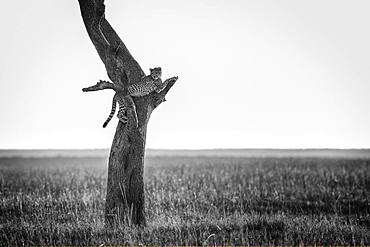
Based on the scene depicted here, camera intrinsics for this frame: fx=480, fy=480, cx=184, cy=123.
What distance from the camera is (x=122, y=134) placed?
814 centimetres

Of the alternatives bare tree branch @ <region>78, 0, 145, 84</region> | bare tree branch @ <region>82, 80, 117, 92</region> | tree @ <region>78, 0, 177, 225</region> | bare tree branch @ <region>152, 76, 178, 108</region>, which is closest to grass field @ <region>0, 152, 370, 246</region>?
tree @ <region>78, 0, 177, 225</region>

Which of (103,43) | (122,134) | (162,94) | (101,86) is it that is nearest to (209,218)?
(122,134)

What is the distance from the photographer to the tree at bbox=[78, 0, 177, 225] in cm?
808

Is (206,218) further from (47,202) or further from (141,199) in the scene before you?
(47,202)

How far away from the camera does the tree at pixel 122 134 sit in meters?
8.08

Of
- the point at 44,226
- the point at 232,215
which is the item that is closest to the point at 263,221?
the point at 232,215

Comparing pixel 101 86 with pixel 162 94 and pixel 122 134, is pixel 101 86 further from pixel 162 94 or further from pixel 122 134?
pixel 162 94

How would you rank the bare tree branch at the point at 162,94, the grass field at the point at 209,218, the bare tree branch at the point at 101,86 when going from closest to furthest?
the grass field at the point at 209,218 → the bare tree branch at the point at 101,86 → the bare tree branch at the point at 162,94

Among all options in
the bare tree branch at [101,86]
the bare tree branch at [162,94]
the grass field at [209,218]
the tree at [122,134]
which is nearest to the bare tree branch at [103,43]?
the tree at [122,134]

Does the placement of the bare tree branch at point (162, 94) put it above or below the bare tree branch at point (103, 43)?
below

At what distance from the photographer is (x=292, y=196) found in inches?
485

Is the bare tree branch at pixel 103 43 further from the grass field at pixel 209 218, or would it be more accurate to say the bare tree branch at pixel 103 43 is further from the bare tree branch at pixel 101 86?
the grass field at pixel 209 218

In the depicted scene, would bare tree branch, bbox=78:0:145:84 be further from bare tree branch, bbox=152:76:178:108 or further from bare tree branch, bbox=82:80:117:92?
bare tree branch, bbox=152:76:178:108

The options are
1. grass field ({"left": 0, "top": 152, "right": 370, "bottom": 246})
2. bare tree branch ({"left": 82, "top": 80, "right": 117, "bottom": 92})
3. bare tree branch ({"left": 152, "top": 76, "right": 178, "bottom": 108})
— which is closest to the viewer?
grass field ({"left": 0, "top": 152, "right": 370, "bottom": 246})
